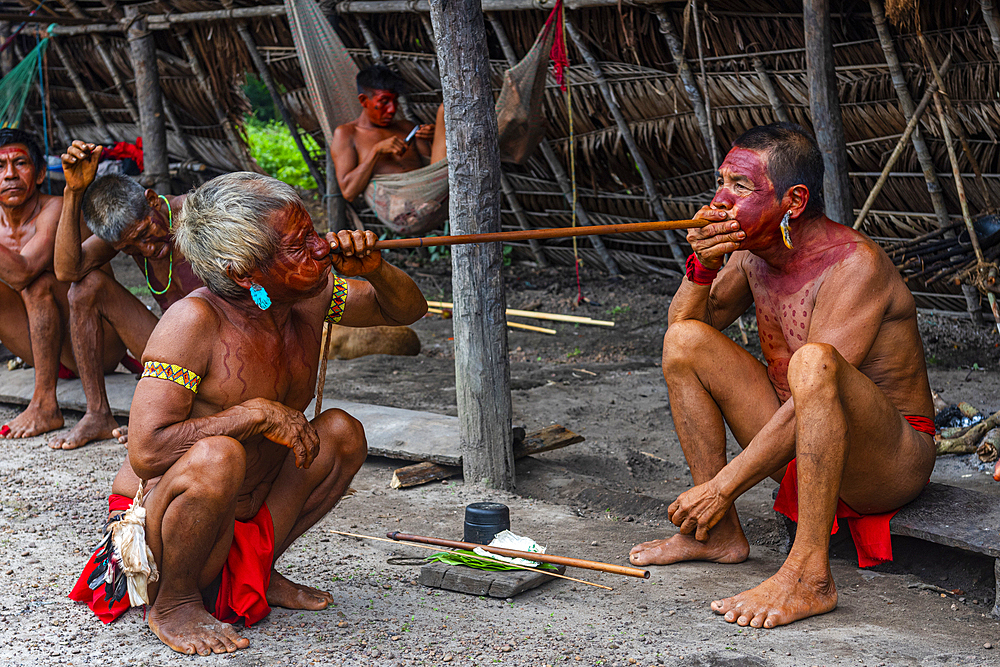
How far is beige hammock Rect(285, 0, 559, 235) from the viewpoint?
5.45 m

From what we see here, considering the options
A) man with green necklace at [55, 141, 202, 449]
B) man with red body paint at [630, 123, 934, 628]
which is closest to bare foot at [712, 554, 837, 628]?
man with red body paint at [630, 123, 934, 628]

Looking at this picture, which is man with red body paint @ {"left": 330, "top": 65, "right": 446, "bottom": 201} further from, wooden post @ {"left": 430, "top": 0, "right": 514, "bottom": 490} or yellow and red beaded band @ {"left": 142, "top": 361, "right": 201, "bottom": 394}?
yellow and red beaded band @ {"left": 142, "top": 361, "right": 201, "bottom": 394}

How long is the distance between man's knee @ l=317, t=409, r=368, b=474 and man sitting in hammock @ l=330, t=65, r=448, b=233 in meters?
3.22

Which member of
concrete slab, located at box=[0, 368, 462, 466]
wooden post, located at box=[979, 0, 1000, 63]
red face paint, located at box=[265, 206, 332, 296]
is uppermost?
wooden post, located at box=[979, 0, 1000, 63]

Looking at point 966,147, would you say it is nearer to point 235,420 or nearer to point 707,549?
point 707,549

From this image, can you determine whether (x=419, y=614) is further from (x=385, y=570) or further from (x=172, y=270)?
(x=172, y=270)

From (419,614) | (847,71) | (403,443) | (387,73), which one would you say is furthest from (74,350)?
(847,71)

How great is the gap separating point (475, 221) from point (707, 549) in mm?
1470

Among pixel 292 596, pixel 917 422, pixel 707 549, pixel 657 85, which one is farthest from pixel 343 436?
pixel 657 85

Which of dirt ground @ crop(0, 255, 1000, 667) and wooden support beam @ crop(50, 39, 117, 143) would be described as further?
wooden support beam @ crop(50, 39, 117, 143)

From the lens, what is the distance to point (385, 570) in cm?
288

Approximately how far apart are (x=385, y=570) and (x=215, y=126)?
274 inches

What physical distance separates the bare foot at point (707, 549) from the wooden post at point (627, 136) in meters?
4.07

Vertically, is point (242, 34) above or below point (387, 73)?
above
